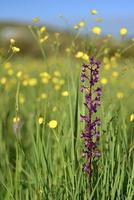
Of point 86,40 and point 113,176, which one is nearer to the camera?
point 113,176

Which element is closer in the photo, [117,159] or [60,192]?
[60,192]

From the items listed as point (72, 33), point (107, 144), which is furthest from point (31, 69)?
point (107, 144)

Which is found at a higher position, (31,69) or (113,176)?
(31,69)

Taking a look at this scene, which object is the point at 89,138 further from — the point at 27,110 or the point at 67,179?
the point at 27,110

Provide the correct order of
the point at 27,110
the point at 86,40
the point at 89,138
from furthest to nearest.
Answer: the point at 27,110 < the point at 86,40 < the point at 89,138

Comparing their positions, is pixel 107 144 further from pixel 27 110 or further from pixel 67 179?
pixel 27 110

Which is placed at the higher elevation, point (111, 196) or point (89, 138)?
point (89, 138)

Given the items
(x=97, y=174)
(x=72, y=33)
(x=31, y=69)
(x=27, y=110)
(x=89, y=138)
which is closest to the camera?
(x=89, y=138)

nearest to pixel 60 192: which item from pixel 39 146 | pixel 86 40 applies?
pixel 39 146

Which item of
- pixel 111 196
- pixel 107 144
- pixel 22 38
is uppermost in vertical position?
pixel 22 38

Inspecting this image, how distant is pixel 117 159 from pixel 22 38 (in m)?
26.2

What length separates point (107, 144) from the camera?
2.14 m

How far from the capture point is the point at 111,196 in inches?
75.7

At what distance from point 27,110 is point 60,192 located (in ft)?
10.4
